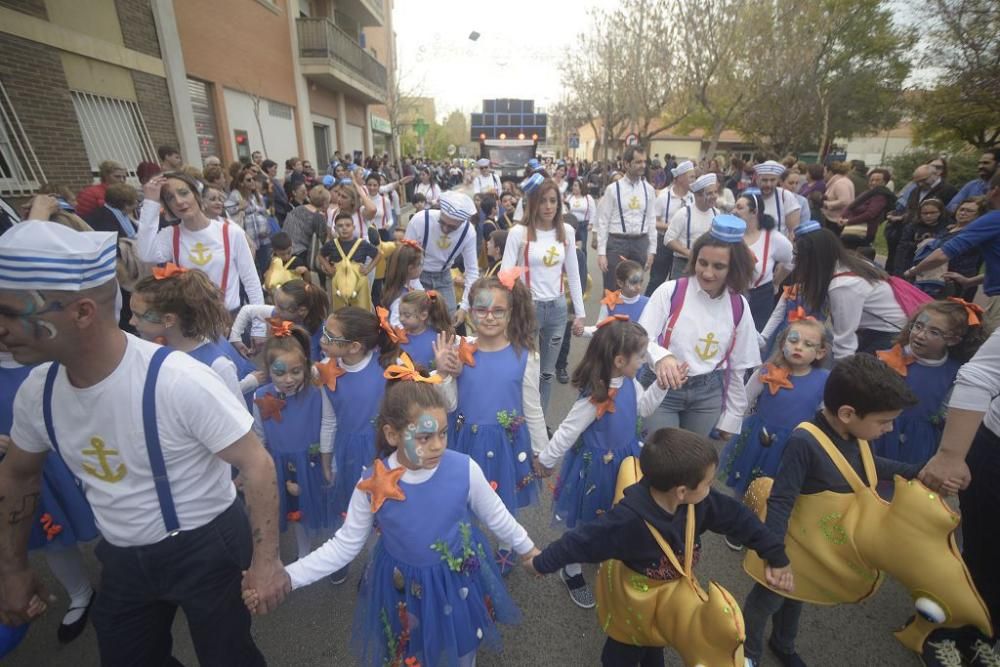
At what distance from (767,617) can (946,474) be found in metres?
0.98

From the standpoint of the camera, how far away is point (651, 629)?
1.89 m

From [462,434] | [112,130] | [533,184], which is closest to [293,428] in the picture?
[462,434]

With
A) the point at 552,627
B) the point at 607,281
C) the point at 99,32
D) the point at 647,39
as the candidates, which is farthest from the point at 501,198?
the point at 647,39

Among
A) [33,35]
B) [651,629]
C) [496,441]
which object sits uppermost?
[33,35]

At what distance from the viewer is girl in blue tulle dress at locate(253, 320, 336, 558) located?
2.81 metres

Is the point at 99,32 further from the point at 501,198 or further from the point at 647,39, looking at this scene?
the point at 647,39

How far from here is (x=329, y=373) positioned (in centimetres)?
282

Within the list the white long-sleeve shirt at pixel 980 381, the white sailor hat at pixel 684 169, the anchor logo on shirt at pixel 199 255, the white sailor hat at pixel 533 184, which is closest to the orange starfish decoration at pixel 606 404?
the white long-sleeve shirt at pixel 980 381

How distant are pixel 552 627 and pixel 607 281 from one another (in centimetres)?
472

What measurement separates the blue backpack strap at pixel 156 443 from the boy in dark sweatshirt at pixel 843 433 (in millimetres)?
2320

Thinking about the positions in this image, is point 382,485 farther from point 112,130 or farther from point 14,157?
point 112,130

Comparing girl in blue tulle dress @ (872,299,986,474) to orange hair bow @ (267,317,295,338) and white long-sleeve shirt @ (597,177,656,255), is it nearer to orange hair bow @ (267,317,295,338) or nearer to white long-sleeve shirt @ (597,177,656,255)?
white long-sleeve shirt @ (597,177,656,255)

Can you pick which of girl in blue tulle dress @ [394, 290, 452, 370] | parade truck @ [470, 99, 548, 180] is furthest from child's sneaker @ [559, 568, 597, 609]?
parade truck @ [470, 99, 548, 180]

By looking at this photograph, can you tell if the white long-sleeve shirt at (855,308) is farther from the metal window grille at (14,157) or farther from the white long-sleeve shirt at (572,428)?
the metal window grille at (14,157)
